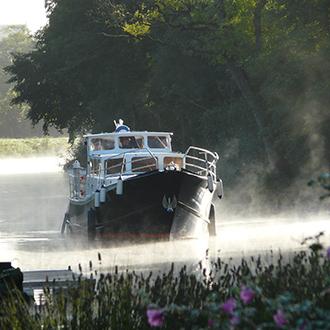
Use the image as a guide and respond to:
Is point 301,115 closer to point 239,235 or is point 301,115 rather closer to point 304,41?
point 304,41

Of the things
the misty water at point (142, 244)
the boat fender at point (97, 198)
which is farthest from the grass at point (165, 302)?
the boat fender at point (97, 198)

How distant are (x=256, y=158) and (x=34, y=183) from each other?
40.5 metres

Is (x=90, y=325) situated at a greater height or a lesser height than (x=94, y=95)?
lesser

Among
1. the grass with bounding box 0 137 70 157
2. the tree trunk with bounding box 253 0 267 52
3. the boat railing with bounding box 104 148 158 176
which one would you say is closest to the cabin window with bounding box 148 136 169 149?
the boat railing with bounding box 104 148 158 176

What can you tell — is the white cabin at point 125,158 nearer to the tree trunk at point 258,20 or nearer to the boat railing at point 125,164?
the boat railing at point 125,164

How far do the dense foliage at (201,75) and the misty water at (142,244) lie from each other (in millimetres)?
3691

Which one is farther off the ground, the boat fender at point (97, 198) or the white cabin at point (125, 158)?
the white cabin at point (125, 158)

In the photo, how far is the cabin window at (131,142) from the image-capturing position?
116 ft

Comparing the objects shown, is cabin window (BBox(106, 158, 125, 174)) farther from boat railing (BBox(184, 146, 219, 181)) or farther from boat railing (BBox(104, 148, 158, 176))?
boat railing (BBox(184, 146, 219, 181))

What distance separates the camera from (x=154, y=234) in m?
32.2

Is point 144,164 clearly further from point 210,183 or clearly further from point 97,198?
point 97,198

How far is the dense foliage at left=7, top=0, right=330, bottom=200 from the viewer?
45375 millimetres

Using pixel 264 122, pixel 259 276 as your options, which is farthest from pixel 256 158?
pixel 259 276

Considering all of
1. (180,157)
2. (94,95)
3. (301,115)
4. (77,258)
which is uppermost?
(94,95)
